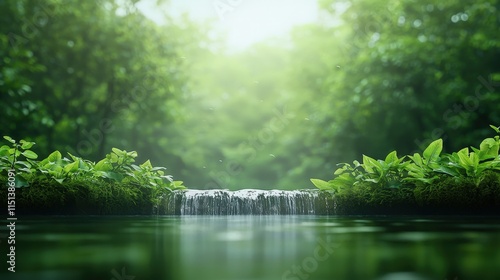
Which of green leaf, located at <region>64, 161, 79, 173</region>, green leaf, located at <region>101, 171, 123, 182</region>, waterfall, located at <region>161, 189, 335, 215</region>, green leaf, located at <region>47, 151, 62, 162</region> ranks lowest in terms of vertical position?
waterfall, located at <region>161, 189, 335, 215</region>

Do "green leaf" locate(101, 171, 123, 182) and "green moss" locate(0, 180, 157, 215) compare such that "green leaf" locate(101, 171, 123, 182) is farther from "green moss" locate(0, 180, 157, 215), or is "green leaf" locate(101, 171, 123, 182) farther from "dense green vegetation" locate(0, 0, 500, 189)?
"dense green vegetation" locate(0, 0, 500, 189)

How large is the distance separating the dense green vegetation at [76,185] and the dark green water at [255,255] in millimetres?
3215

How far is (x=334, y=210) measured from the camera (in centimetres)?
948

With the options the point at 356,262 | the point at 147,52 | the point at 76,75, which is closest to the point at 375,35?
the point at 147,52

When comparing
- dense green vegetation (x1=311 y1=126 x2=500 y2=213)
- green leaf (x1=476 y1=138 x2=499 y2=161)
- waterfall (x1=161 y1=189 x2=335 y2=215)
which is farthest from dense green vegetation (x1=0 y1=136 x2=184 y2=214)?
green leaf (x1=476 y1=138 x2=499 y2=161)

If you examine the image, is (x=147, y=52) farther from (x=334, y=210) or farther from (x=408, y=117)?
(x=334, y=210)

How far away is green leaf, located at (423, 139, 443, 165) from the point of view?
9.01 m

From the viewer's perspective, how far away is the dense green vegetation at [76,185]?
8.27m

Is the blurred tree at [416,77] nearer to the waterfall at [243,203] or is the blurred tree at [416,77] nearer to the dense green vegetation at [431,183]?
the dense green vegetation at [431,183]

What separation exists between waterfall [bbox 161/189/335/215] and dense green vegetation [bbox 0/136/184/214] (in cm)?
47

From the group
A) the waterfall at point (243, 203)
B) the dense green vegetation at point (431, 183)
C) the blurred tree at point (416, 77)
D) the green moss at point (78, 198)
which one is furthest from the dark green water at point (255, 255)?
the blurred tree at point (416, 77)

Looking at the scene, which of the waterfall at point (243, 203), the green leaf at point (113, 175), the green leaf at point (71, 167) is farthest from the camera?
the waterfall at point (243, 203)

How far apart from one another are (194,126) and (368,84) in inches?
746

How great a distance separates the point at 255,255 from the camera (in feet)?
11.7
